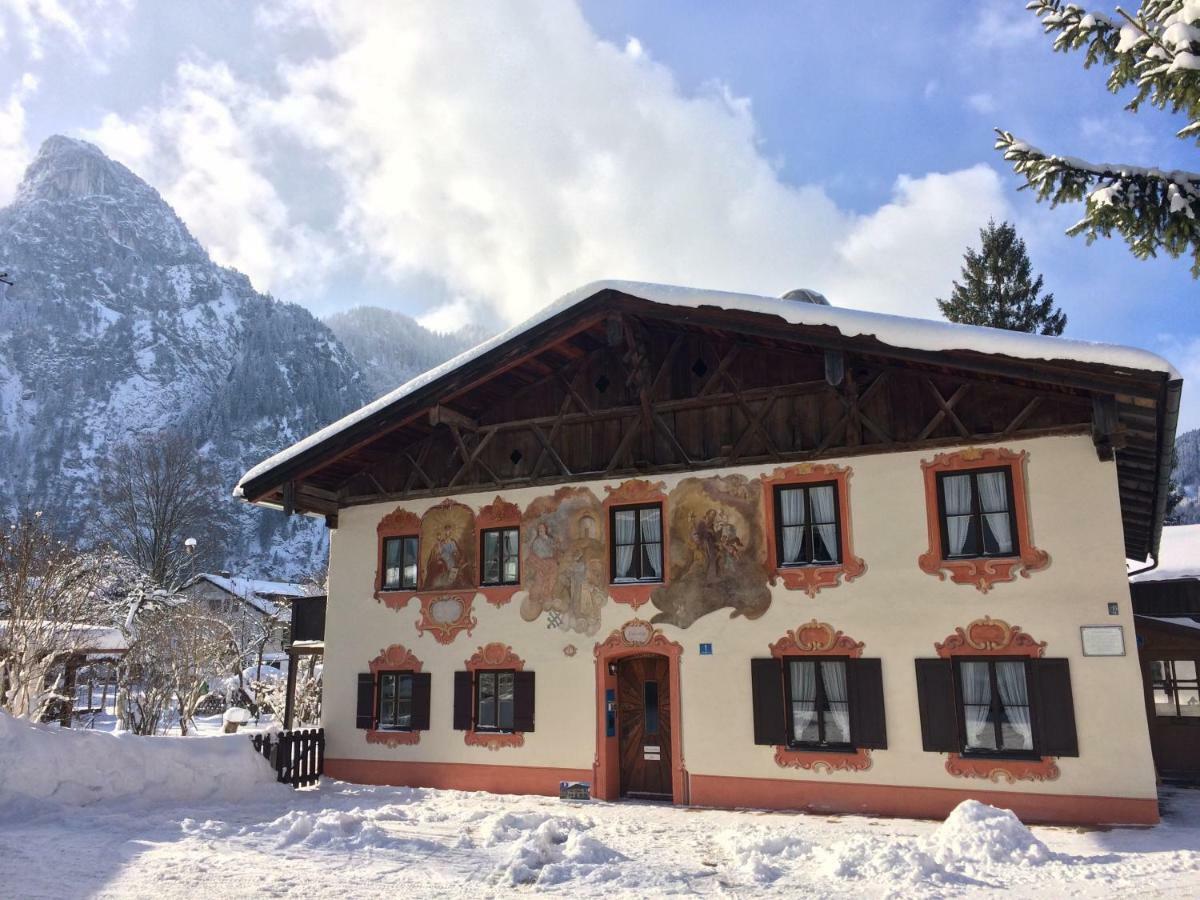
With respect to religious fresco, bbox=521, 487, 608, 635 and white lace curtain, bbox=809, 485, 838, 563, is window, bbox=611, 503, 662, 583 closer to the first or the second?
religious fresco, bbox=521, 487, 608, 635

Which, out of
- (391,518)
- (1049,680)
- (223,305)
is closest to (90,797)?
(391,518)

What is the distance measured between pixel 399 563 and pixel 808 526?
314 inches

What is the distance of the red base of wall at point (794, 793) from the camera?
444 inches

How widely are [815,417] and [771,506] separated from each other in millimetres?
1579

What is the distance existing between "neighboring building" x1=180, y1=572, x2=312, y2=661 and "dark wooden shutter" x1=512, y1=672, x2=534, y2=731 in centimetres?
2929

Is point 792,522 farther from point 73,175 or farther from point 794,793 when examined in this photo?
point 73,175

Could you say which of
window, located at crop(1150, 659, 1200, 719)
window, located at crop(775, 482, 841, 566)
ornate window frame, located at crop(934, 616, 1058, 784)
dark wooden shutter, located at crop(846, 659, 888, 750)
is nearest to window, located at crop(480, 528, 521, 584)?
window, located at crop(775, 482, 841, 566)

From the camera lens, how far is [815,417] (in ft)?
45.4

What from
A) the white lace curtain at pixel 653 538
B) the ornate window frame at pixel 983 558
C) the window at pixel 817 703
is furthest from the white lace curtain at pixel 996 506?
the white lace curtain at pixel 653 538

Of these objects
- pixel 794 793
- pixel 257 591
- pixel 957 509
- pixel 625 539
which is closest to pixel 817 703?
pixel 794 793

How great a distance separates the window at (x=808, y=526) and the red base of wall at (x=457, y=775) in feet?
16.3

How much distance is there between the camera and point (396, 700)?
16438mm

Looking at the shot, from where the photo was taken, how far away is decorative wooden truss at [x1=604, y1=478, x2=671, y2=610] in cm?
1448

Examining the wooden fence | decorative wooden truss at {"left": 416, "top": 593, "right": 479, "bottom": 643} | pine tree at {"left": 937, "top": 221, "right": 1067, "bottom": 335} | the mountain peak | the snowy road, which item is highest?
the mountain peak
